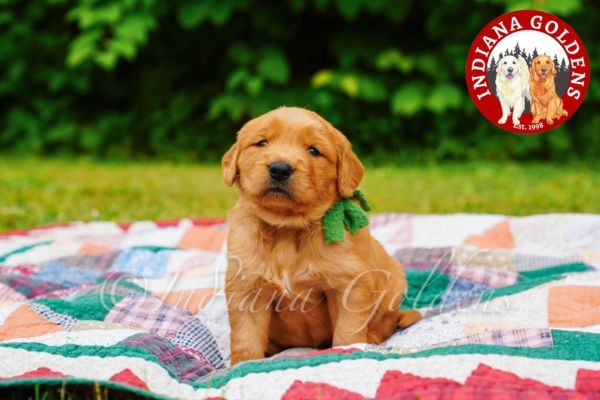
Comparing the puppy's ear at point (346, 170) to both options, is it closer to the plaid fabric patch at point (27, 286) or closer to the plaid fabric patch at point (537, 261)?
the plaid fabric patch at point (537, 261)

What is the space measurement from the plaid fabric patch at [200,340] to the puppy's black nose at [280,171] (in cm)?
82

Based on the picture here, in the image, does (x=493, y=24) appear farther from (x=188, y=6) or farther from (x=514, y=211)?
(x=188, y=6)

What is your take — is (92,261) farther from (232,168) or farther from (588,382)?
(588,382)

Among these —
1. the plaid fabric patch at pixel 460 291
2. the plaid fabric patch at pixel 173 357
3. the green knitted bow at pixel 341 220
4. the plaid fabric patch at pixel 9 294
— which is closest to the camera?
the plaid fabric patch at pixel 173 357

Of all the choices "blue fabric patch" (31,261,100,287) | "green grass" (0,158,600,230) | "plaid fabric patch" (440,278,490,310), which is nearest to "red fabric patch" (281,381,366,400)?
"plaid fabric patch" (440,278,490,310)

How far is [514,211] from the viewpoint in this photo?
18.4 feet

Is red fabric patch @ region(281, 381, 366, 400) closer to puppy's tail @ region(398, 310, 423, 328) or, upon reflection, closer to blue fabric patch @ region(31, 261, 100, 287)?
puppy's tail @ region(398, 310, 423, 328)

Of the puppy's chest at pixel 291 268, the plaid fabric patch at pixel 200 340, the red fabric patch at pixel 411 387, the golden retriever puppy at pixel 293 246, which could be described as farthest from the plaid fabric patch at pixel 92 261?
the red fabric patch at pixel 411 387

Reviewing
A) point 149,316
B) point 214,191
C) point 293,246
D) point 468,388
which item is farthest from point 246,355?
point 214,191

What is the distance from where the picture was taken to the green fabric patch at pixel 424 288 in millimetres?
3545

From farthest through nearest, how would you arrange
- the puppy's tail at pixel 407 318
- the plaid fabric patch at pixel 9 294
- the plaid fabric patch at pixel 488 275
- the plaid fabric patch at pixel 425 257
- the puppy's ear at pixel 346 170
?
the plaid fabric patch at pixel 425 257
the plaid fabric patch at pixel 488 275
the plaid fabric patch at pixel 9 294
the puppy's tail at pixel 407 318
the puppy's ear at pixel 346 170

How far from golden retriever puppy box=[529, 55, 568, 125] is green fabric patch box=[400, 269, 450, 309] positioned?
942mm

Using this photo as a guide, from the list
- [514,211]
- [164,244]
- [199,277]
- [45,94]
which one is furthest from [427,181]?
[45,94]

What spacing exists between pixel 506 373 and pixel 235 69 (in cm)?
799
